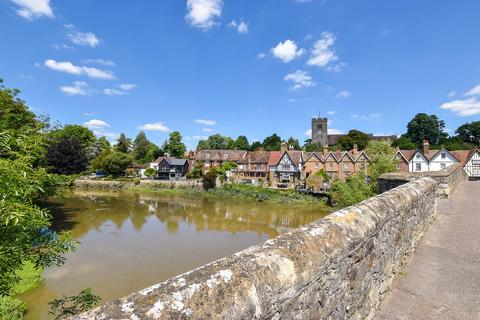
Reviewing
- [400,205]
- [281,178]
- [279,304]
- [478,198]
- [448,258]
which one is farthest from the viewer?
[281,178]

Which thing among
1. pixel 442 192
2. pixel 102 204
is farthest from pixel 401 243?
pixel 102 204

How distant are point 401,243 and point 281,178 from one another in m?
51.0

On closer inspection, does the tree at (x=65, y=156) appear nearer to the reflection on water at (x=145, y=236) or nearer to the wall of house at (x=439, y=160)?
the reflection on water at (x=145, y=236)

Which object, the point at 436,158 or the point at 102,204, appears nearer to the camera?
the point at 102,204

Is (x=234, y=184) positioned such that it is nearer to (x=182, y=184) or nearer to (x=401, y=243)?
(x=182, y=184)

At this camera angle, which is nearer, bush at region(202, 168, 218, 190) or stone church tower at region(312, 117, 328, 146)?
bush at region(202, 168, 218, 190)

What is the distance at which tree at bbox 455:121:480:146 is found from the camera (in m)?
75.6

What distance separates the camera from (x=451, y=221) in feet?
25.6

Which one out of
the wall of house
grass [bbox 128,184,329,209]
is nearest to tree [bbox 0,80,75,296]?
grass [bbox 128,184,329,209]

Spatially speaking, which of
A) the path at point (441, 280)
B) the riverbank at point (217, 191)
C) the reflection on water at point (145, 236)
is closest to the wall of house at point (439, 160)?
the riverbank at point (217, 191)

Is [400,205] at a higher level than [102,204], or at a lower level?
higher

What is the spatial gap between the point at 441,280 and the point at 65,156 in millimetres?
60927

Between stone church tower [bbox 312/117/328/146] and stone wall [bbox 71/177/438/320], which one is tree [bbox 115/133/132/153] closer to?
stone church tower [bbox 312/117/328/146]

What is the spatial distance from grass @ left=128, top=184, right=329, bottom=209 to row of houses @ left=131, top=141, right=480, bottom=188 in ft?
20.4
